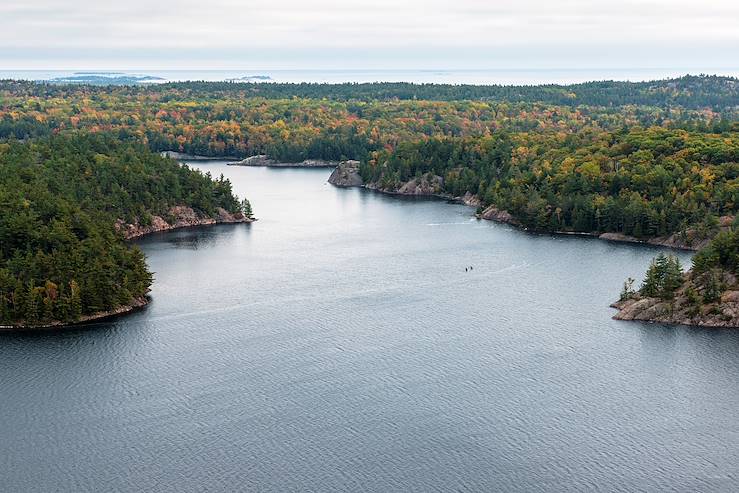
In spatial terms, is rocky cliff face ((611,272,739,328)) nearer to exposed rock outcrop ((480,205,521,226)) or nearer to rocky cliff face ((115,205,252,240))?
exposed rock outcrop ((480,205,521,226))

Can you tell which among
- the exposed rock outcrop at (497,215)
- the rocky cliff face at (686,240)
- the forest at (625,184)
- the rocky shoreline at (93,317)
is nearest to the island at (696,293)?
the rocky cliff face at (686,240)

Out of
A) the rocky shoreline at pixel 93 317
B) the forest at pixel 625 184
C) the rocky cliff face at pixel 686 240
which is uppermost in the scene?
the forest at pixel 625 184

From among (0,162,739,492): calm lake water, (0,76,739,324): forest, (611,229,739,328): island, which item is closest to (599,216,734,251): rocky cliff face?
(0,76,739,324): forest

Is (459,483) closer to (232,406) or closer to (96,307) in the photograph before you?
(232,406)

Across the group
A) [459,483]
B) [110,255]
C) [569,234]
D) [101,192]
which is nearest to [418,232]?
[569,234]

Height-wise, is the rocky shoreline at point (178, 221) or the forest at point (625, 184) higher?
the forest at point (625, 184)

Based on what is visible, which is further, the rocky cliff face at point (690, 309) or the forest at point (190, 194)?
the forest at point (190, 194)

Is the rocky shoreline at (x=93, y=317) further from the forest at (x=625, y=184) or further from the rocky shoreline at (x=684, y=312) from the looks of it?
the forest at (x=625, y=184)
